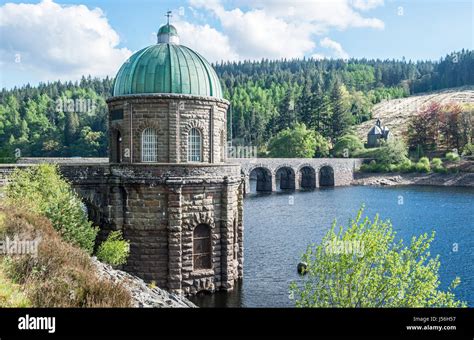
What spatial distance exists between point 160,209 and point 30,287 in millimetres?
15413

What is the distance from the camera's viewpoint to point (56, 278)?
1295 centimetres

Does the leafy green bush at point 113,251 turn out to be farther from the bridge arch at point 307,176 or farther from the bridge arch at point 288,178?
the bridge arch at point 307,176

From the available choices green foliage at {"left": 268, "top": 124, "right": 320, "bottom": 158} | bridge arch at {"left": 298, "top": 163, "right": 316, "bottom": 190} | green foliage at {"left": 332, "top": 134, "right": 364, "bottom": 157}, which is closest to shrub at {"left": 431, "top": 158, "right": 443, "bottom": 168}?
green foliage at {"left": 332, "top": 134, "right": 364, "bottom": 157}

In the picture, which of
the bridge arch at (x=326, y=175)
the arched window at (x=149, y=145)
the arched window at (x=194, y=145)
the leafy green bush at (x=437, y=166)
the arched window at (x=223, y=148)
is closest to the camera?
the arched window at (x=149, y=145)

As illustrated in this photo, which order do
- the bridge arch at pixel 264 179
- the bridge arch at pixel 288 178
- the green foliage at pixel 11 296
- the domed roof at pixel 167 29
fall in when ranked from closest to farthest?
the green foliage at pixel 11 296, the domed roof at pixel 167 29, the bridge arch at pixel 264 179, the bridge arch at pixel 288 178

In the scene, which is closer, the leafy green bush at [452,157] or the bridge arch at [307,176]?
the bridge arch at [307,176]

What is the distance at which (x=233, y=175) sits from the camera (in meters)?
29.3

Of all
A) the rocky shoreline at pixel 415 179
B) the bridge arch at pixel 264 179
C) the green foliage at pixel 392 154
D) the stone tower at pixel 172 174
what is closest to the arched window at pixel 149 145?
the stone tower at pixel 172 174

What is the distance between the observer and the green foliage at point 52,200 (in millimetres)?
22312

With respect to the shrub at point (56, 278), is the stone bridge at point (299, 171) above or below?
above

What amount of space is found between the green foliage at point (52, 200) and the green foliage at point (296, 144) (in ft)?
309

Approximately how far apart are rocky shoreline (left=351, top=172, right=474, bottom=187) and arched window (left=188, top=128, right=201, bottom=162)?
8880cm
